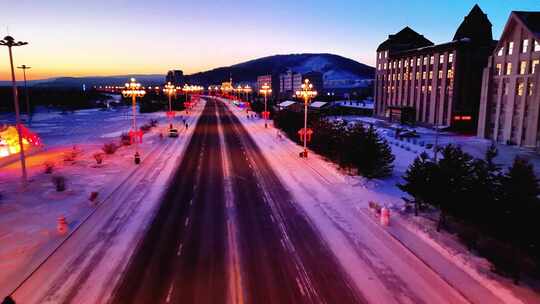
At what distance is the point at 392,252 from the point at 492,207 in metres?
4.25

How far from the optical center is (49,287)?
1307 cm

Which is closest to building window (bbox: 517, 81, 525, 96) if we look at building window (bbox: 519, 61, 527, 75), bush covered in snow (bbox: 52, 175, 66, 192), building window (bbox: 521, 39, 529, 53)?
building window (bbox: 519, 61, 527, 75)

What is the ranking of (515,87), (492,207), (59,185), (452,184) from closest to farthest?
(492,207) < (452,184) < (59,185) < (515,87)

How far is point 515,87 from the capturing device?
161 feet

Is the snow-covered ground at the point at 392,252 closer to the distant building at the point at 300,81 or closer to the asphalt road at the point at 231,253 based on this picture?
the asphalt road at the point at 231,253

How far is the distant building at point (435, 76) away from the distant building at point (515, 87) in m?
12.1

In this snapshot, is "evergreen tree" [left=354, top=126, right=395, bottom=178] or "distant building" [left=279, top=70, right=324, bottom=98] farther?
"distant building" [left=279, top=70, right=324, bottom=98]

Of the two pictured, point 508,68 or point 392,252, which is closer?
point 392,252

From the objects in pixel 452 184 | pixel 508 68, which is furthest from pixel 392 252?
pixel 508 68

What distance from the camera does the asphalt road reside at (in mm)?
12844

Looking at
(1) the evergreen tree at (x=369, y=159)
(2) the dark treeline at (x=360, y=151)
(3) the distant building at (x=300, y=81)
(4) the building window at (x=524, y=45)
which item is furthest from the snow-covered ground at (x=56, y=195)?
(3) the distant building at (x=300, y=81)

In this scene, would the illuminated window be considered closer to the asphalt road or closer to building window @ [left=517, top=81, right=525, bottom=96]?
building window @ [left=517, top=81, right=525, bottom=96]

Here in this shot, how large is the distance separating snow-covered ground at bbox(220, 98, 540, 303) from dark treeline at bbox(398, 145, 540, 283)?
0.75 metres

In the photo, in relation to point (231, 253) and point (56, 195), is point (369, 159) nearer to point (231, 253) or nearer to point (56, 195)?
point (231, 253)
